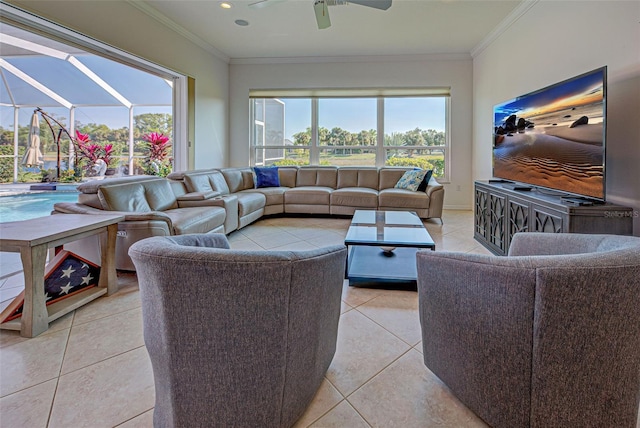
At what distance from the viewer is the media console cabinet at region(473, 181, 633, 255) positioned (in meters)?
2.12

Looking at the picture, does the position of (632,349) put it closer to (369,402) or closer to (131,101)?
(369,402)

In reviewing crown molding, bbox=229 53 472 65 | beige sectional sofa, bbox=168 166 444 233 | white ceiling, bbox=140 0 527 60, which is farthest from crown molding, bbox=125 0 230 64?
beige sectional sofa, bbox=168 166 444 233

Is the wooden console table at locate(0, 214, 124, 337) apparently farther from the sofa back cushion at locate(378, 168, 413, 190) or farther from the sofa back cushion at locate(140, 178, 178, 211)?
the sofa back cushion at locate(378, 168, 413, 190)

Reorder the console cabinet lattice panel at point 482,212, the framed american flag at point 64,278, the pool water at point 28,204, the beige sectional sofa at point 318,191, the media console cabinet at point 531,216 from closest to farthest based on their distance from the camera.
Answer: the framed american flag at point 64,278, the media console cabinet at point 531,216, the console cabinet lattice panel at point 482,212, the pool water at point 28,204, the beige sectional sofa at point 318,191

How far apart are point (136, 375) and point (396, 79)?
5.82 metres

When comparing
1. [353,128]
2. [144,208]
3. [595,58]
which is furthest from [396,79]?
[144,208]

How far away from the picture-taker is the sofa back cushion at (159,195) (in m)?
3.21

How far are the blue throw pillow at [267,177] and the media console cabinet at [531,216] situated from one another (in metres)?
3.18

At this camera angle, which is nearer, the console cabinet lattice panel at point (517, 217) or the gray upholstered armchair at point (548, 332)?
the gray upholstered armchair at point (548, 332)

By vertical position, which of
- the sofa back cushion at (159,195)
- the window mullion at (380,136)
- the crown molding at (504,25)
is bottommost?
the sofa back cushion at (159,195)

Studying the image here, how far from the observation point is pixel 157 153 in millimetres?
5598

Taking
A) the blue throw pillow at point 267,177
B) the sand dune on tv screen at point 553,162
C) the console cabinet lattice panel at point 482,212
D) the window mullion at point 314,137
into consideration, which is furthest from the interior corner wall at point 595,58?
the blue throw pillow at point 267,177

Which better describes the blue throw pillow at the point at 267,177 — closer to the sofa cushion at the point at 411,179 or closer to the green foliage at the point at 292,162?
the green foliage at the point at 292,162

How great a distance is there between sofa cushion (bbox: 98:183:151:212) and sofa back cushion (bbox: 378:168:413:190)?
143 inches
